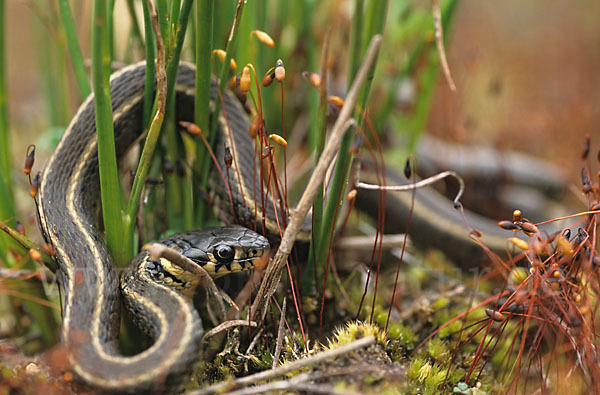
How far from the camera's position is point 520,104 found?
6.00m

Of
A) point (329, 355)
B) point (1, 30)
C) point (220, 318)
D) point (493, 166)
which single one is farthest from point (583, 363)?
point (1, 30)

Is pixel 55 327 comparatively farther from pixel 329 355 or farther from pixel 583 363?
pixel 583 363

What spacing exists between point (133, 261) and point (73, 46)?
3.83ft

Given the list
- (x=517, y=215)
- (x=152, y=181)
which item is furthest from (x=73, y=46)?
(x=517, y=215)

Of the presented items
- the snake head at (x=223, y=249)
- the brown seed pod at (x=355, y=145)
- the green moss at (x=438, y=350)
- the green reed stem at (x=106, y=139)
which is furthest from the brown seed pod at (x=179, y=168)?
the green moss at (x=438, y=350)

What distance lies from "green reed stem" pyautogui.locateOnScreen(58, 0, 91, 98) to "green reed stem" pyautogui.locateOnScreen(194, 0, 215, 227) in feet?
2.29

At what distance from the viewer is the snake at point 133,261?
1680 millimetres

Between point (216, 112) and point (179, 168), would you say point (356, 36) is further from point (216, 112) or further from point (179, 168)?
point (179, 168)

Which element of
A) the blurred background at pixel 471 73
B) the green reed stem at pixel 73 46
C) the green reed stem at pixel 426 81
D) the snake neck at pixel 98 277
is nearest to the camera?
the snake neck at pixel 98 277

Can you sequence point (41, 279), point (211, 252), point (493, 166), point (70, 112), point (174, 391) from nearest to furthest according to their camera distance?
point (174, 391)
point (211, 252)
point (41, 279)
point (70, 112)
point (493, 166)

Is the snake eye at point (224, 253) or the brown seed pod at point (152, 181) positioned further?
the brown seed pod at point (152, 181)

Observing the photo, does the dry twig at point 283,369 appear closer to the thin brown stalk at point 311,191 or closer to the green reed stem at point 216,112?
the thin brown stalk at point 311,191

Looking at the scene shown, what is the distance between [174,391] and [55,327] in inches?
45.2

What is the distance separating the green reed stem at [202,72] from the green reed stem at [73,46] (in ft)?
2.29
